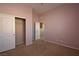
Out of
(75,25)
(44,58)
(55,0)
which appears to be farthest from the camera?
(75,25)

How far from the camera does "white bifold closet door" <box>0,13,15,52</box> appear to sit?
3781 mm

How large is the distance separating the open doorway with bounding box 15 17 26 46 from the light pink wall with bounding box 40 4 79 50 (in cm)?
220

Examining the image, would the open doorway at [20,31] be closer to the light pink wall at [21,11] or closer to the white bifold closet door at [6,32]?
the light pink wall at [21,11]

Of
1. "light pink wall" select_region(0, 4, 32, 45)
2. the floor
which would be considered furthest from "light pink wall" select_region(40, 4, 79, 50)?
"light pink wall" select_region(0, 4, 32, 45)

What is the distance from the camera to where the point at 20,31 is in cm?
535

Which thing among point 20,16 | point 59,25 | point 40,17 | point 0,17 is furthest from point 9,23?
point 40,17

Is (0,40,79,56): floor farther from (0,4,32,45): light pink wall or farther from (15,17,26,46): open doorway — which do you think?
(0,4,32,45): light pink wall

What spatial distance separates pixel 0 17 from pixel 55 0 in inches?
129

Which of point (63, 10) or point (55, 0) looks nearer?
point (55, 0)

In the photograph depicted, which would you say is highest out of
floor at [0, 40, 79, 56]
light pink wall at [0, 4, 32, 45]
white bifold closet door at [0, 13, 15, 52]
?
light pink wall at [0, 4, 32, 45]

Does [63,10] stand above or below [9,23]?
above

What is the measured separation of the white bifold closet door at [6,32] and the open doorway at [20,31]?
83cm

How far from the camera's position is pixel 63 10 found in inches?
210

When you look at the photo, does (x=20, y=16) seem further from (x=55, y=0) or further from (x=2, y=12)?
(x=55, y=0)
